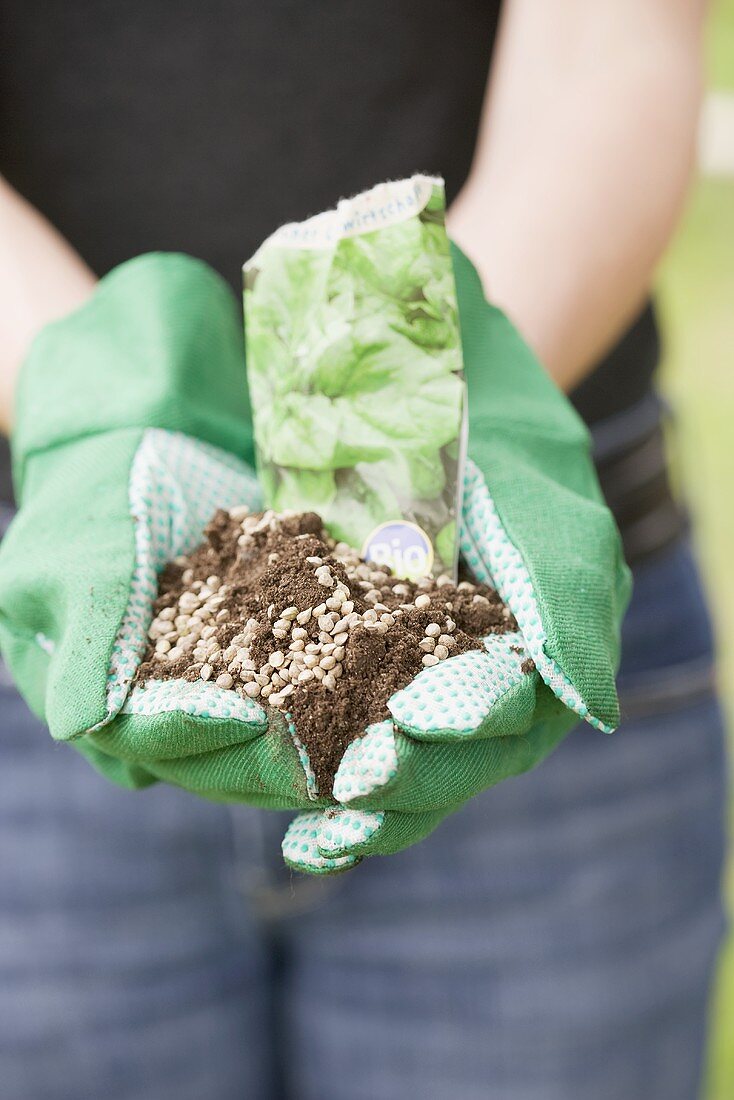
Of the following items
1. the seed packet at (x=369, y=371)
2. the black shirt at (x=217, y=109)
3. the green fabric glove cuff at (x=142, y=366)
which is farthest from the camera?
the black shirt at (x=217, y=109)

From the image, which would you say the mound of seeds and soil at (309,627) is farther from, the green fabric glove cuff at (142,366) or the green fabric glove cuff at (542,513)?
the green fabric glove cuff at (142,366)

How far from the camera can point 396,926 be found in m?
1.40

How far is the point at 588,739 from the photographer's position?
1.38 m

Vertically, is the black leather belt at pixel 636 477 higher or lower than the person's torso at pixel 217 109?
lower

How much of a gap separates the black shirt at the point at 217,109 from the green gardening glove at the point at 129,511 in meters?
0.21

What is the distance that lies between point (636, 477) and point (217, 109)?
698 millimetres

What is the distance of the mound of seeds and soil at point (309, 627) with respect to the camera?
83 cm

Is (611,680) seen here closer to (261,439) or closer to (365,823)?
(365,823)

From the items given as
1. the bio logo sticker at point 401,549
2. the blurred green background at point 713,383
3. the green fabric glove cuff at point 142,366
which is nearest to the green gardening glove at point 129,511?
the green fabric glove cuff at point 142,366

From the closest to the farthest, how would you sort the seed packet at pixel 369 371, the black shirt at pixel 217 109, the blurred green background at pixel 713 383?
the seed packet at pixel 369 371
the black shirt at pixel 217 109
the blurred green background at pixel 713 383

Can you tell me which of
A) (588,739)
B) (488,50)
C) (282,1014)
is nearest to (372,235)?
(488,50)

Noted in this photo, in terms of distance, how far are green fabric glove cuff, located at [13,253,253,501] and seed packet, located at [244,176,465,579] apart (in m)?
0.10

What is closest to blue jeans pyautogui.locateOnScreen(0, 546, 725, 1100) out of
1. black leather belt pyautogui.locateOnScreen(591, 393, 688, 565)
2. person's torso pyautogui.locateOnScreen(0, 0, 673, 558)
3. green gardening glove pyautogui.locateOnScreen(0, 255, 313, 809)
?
black leather belt pyautogui.locateOnScreen(591, 393, 688, 565)

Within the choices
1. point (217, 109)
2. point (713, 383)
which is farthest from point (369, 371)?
point (713, 383)
